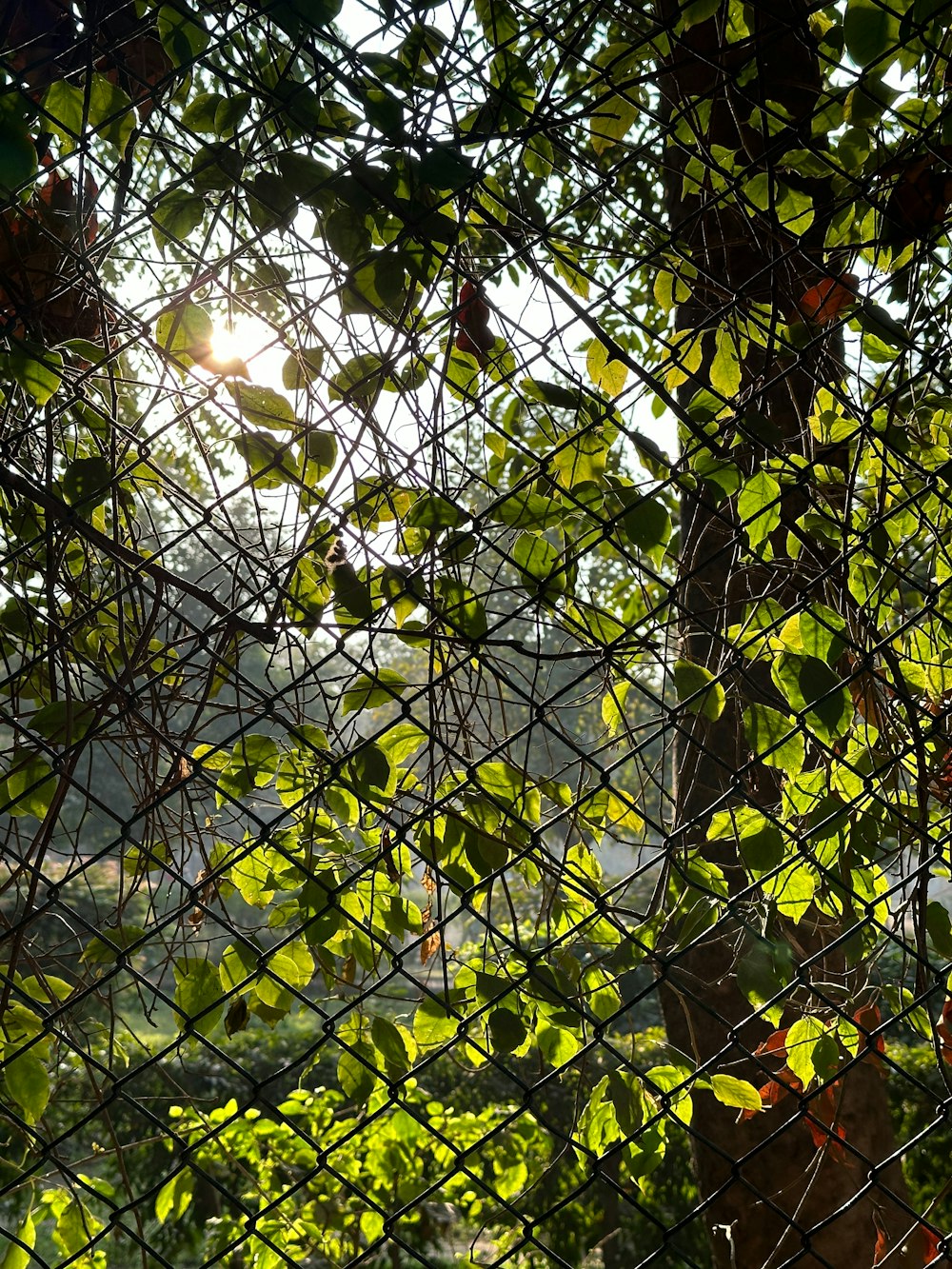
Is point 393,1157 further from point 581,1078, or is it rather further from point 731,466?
point 731,466

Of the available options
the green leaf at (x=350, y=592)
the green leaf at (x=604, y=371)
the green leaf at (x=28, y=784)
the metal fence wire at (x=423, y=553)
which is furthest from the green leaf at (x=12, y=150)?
the green leaf at (x=604, y=371)

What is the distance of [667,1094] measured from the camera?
3.08ft

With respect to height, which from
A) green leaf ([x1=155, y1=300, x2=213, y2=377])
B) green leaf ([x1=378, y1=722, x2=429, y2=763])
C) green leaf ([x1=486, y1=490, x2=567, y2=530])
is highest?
green leaf ([x1=155, y1=300, x2=213, y2=377])

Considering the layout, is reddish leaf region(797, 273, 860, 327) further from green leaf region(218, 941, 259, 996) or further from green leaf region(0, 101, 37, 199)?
green leaf region(218, 941, 259, 996)

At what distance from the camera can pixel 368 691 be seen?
93cm

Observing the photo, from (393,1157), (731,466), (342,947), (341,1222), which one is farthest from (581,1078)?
(341,1222)

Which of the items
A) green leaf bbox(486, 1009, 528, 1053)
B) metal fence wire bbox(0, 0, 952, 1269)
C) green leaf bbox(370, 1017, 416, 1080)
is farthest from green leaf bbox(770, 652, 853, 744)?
green leaf bbox(370, 1017, 416, 1080)

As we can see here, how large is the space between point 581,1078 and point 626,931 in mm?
141

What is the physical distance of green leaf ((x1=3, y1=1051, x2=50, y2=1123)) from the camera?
0.88 metres

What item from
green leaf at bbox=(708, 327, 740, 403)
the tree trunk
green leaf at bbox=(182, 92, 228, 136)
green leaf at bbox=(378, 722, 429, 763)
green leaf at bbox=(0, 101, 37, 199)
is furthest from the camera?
the tree trunk

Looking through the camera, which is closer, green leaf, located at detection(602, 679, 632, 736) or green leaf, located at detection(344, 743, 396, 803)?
green leaf, located at detection(344, 743, 396, 803)

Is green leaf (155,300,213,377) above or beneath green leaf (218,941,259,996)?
above

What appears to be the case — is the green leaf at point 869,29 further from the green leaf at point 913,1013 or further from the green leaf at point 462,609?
the green leaf at point 913,1013

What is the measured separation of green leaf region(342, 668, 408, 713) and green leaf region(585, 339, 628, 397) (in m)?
0.43
